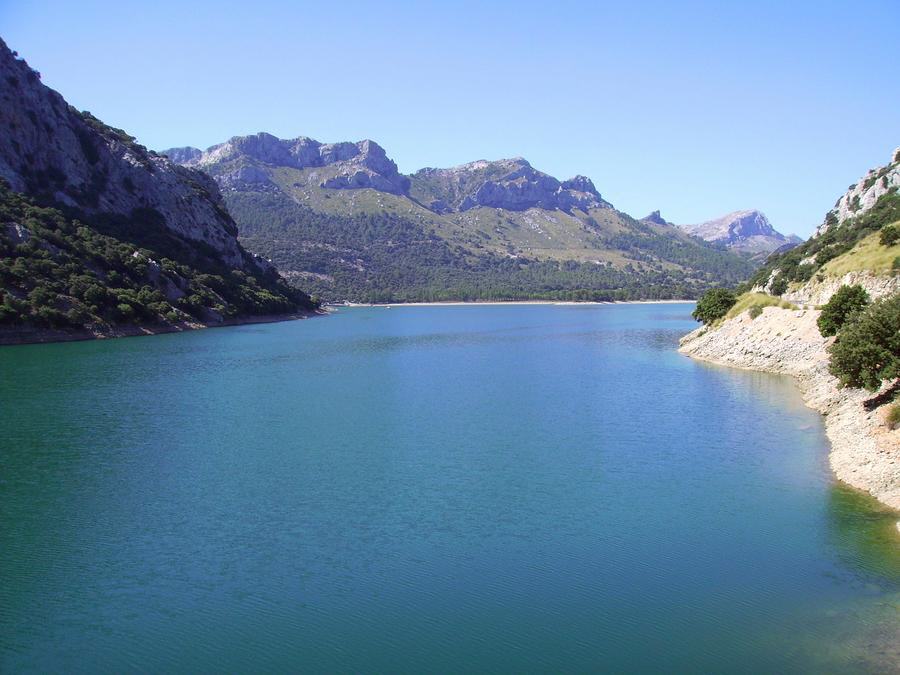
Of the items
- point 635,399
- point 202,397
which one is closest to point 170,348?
point 202,397

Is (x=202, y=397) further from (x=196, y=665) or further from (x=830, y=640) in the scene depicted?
(x=830, y=640)

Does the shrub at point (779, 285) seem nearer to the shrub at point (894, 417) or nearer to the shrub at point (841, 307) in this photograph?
the shrub at point (841, 307)

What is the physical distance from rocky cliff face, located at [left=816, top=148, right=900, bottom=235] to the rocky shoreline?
4048cm

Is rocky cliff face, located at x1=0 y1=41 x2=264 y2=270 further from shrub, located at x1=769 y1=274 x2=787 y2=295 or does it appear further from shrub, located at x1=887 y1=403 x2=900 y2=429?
shrub, located at x1=887 y1=403 x2=900 y2=429

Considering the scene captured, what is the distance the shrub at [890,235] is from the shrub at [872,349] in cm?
3462

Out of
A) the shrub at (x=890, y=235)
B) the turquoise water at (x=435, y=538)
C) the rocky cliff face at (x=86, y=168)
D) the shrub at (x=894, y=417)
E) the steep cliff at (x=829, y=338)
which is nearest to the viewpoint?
the turquoise water at (x=435, y=538)

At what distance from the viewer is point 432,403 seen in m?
50.7

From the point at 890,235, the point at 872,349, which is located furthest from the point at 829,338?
the point at 872,349

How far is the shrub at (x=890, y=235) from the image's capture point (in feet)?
210

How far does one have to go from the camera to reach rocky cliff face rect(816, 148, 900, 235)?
98.7m

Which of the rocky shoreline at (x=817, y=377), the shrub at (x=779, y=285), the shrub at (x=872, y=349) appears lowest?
the rocky shoreline at (x=817, y=377)

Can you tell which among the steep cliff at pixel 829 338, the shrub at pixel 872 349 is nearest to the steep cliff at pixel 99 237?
the steep cliff at pixel 829 338

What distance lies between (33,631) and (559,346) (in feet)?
261

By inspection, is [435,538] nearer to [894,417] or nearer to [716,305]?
[894,417]
